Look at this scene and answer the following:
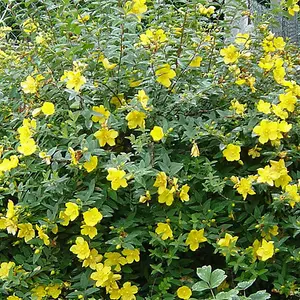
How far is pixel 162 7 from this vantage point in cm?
178

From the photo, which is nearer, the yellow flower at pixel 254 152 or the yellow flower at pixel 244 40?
the yellow flower at pixel 254 152

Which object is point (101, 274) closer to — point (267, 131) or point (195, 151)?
point (195, 151)

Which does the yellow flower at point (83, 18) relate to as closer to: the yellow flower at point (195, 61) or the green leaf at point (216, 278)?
the yellow flower at point (195, 61)

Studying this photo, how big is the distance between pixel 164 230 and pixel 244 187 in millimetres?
254

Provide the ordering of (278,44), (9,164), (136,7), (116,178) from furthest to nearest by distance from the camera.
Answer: (278,44), (136,7), (9,164), (116,178)

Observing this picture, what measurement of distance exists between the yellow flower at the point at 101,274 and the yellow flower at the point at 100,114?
411 mm

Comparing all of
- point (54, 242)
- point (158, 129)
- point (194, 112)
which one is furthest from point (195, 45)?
point (54, 242)

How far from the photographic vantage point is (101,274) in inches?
50.1

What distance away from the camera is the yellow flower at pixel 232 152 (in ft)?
4.50

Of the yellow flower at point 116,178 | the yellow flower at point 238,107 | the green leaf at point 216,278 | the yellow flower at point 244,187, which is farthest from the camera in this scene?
the yellow flower at point 238,107

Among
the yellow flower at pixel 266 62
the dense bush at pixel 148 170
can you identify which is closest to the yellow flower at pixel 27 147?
the dense bush at pixel 148 170

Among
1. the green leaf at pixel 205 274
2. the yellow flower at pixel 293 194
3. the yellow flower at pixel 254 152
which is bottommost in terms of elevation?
the yellow flower at pixel 293 194

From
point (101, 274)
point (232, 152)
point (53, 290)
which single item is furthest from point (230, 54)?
point (53, 290)

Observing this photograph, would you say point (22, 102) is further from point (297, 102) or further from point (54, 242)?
point (297, 102)
